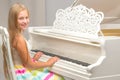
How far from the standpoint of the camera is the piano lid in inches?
126

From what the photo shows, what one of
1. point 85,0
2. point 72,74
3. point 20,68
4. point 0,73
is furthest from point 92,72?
point 0,73

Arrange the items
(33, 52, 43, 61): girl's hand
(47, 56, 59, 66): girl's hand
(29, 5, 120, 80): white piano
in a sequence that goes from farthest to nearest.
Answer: (33, 52, 43, 61): girl's hand
(47, 56, 59, 66): girl's hand
(29, 5, 120, 80): white piano

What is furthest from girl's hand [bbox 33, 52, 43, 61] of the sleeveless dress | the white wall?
the white wall

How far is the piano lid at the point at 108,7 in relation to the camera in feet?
10.5

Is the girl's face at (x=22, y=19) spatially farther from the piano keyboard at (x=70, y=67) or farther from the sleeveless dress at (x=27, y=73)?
the piano keyboard at (x=70, y=67)

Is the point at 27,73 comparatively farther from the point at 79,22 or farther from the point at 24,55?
the point at 79,22

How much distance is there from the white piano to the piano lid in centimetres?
27

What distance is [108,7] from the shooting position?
336 centimetres

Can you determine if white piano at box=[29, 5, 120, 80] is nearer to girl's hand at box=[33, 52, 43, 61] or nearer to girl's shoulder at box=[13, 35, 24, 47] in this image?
girl's hand at box=[33, 52, 43, 61]

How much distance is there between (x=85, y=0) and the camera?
3107 mm

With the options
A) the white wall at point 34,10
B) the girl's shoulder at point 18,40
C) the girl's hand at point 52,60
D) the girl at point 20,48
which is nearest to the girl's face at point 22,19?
the girl at point 20,48

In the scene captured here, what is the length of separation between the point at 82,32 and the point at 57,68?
388 mm

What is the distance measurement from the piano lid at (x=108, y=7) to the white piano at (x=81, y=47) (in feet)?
0.89

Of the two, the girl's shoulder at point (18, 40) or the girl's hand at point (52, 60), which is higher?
the girl's shoulder at point (18, 40)
